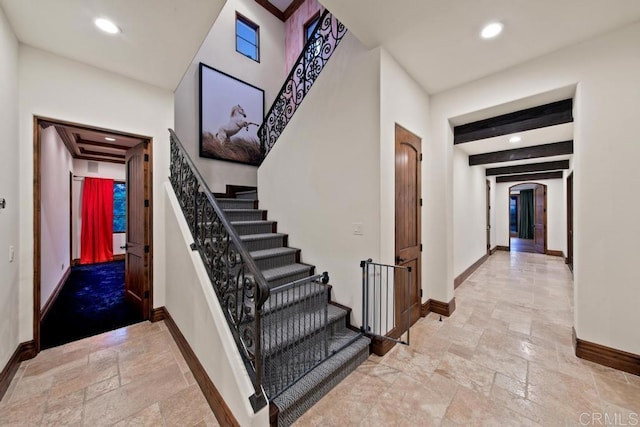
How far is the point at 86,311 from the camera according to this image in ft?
11.9

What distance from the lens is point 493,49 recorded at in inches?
103

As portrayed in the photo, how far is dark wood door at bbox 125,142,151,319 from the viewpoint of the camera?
3295mm

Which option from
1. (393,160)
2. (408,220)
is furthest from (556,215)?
(393,160)

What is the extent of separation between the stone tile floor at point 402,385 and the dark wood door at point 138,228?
54 cm

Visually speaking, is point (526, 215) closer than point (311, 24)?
No

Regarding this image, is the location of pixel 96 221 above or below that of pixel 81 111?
below

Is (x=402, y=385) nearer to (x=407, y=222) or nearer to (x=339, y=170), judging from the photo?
(x=407, y=222)

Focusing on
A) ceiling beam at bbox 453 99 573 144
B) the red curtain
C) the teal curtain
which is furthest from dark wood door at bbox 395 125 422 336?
the teal curtain

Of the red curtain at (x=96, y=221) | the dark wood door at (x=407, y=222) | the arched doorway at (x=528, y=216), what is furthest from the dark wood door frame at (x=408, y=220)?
the red curtain at (x=96, y=221)

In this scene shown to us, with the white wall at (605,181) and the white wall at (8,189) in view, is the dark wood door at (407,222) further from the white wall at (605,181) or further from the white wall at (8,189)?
the white wall at (8,189)

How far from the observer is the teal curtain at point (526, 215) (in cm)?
1220

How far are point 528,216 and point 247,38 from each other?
14.4 meters

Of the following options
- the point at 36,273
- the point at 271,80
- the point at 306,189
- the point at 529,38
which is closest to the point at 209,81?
the point at 271,80

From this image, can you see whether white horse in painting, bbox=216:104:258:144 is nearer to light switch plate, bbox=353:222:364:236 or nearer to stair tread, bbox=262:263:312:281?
stair tread, bbox=262:263:312:281
